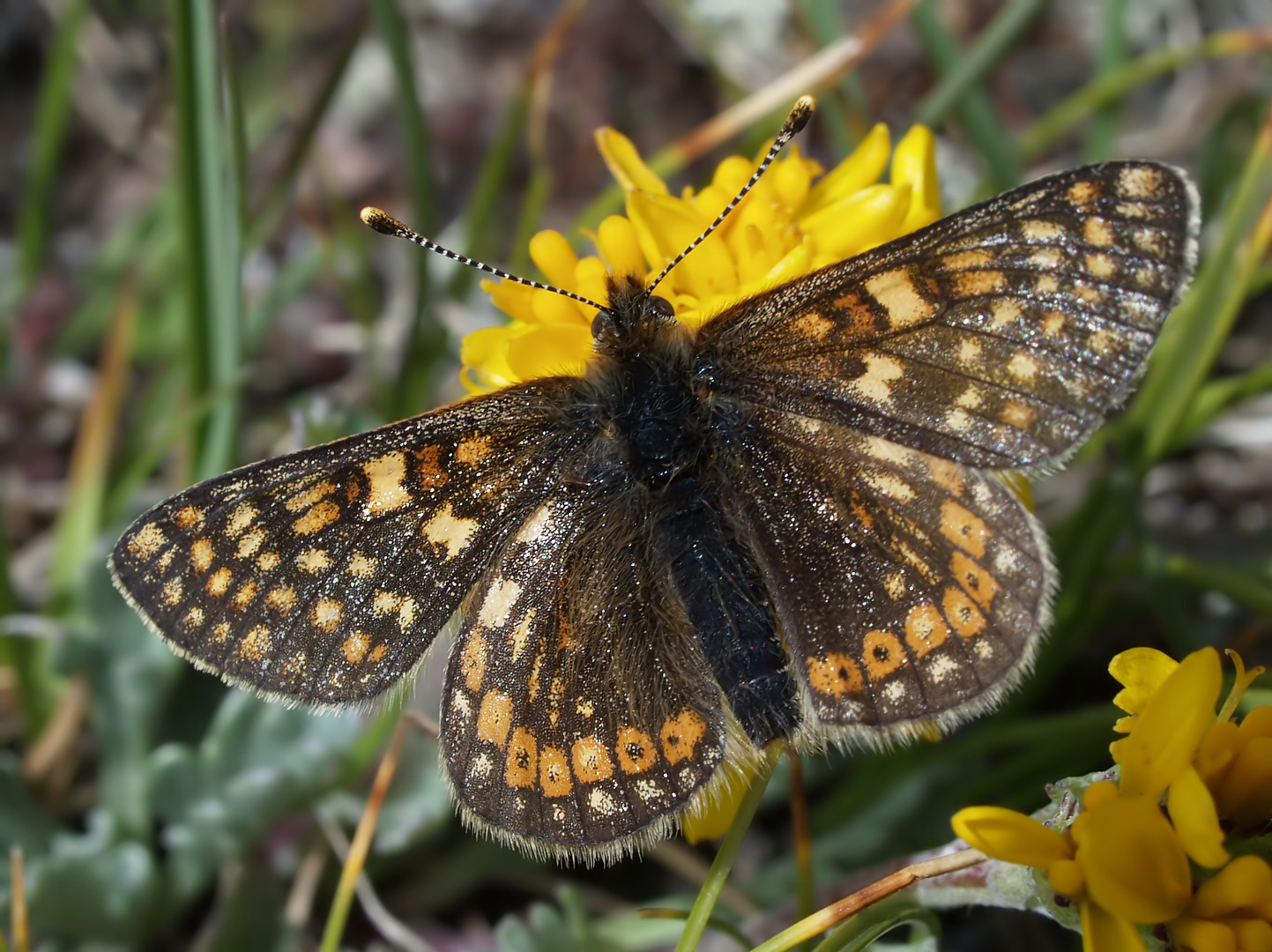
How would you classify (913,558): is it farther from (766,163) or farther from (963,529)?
(766,163)

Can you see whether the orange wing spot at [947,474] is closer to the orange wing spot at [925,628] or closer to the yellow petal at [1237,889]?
the orange wing spot at [925,628]

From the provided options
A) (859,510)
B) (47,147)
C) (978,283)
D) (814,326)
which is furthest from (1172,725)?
(47,147)

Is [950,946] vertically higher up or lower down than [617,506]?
lower down

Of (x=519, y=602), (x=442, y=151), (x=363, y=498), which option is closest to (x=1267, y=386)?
(x=519, y=602)

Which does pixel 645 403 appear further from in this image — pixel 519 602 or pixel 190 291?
pixel 190 291

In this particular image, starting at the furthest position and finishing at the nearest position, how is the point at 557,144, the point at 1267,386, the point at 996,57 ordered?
the point at 557,144 < the point at 996,57 < the point at 1267,386

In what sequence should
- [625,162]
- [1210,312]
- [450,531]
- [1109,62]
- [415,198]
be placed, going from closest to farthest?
[450,531] < [625,162] < [1210,312] < [415,198] < [1109,62]
